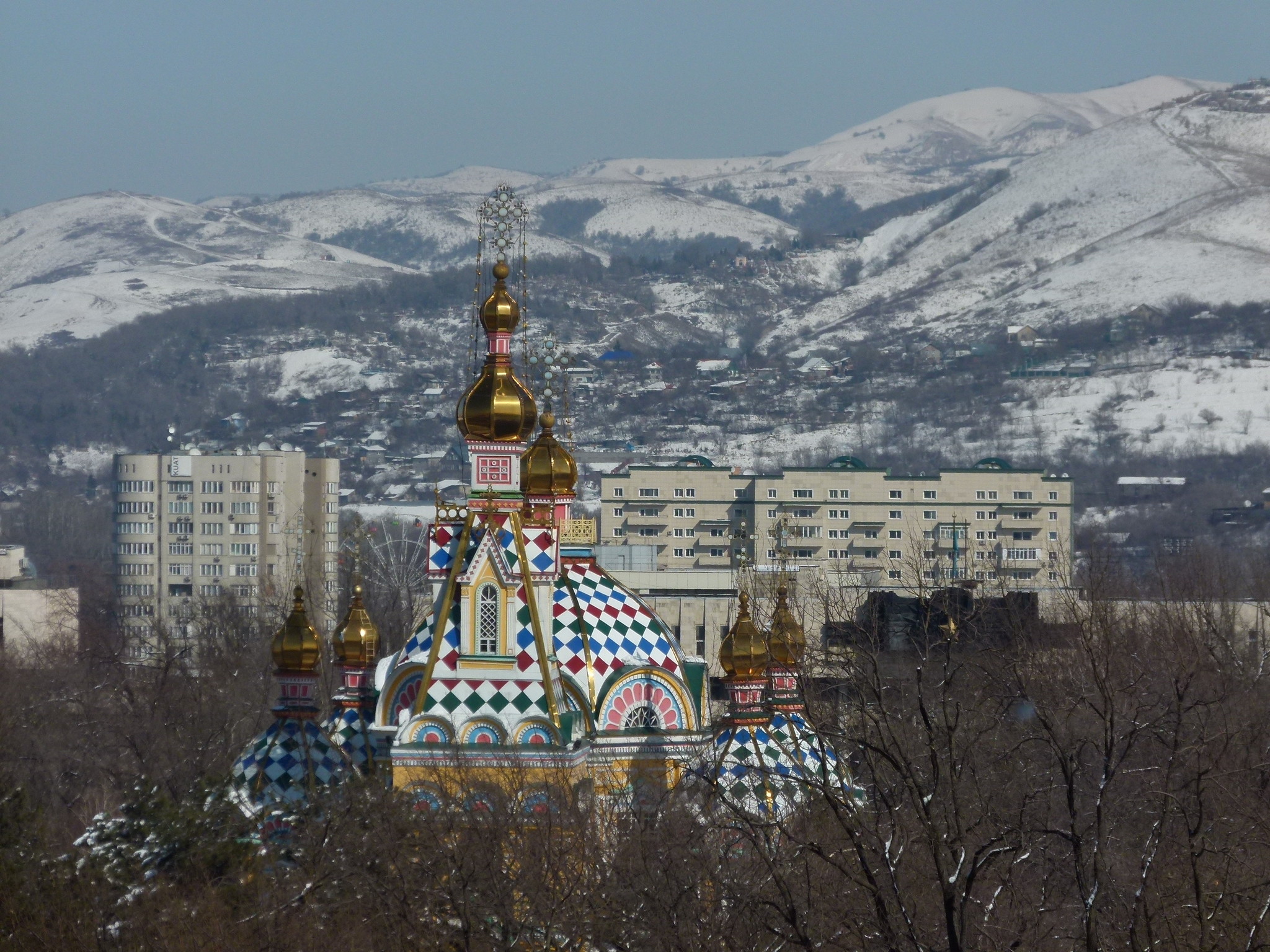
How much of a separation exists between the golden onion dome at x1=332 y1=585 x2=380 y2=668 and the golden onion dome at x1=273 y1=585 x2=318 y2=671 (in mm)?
473

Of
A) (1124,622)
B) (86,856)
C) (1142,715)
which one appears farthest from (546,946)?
(1124,622)

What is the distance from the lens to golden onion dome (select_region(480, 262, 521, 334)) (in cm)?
3008

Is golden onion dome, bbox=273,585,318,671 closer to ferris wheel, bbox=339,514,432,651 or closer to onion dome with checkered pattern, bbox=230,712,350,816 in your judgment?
onion dome with checkered pattern, bbox=230,712,350,816

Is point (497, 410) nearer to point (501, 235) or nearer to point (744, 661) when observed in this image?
point (501, 235)

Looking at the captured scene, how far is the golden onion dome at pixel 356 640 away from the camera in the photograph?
105ft

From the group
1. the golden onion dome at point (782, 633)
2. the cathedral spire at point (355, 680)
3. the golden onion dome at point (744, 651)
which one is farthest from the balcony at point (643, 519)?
the golden onion dome at point (744, 651)

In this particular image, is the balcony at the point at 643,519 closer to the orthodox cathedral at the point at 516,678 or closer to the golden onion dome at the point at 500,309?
the orthodox cathedral at the point at 516,678

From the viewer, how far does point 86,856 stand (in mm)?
Answer: 25031

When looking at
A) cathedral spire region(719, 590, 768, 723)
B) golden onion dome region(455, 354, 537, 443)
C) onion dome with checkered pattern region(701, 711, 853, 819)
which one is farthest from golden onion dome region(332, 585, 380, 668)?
onion dome with checkered pattern region(701, 711, 853, 819)

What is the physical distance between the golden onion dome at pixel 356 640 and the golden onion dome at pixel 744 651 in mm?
4678

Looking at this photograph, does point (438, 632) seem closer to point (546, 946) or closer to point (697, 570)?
point (546, 946)

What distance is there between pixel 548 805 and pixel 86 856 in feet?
15.7

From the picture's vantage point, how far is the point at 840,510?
113 m

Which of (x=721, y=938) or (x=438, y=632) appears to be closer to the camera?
(x=721, y=938)
